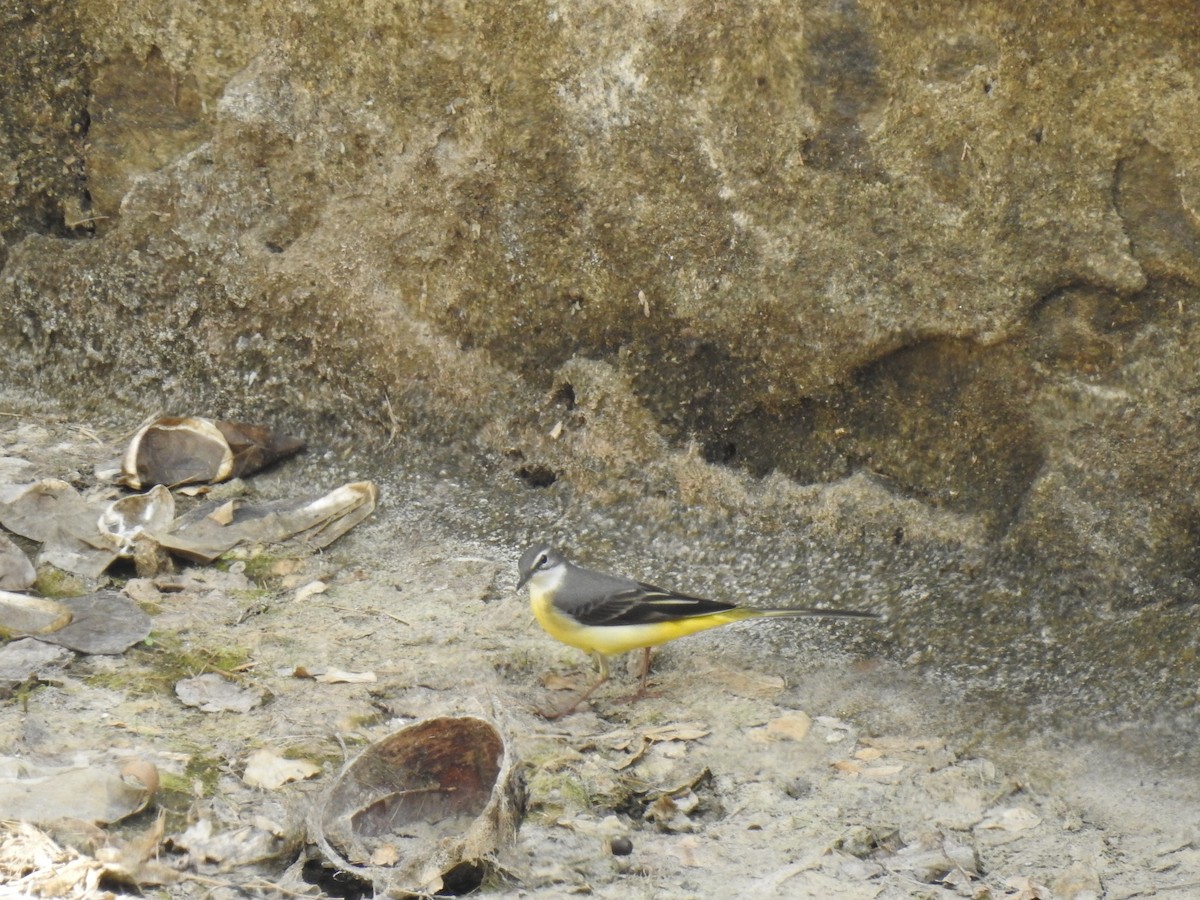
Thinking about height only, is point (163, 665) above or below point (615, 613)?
below

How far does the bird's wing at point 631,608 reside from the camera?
4.69 meters

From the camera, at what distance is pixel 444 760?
3.99 m

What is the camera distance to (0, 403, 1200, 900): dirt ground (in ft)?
12.5

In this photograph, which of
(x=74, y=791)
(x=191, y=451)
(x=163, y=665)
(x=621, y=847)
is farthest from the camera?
(x=191, y=451)

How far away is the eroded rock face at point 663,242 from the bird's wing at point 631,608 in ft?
2.37

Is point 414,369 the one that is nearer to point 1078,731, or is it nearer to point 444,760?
point 444,760

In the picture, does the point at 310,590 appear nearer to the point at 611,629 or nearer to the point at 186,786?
the point at 611,629

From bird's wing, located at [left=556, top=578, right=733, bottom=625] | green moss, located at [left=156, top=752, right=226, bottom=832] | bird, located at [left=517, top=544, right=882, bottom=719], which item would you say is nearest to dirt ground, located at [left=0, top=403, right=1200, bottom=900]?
green moss, located at [left=156, top=752, right=226, bottom=832]

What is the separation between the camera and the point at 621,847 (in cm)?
396

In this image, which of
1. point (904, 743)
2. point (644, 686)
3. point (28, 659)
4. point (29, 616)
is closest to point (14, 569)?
point (29, 616)

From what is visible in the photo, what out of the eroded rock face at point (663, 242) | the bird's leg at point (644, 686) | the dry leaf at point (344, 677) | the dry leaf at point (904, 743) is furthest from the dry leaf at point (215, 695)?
the dry leaf at point (904, 743)

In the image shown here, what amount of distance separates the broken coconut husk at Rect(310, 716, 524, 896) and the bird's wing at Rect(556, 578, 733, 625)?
0.79 m

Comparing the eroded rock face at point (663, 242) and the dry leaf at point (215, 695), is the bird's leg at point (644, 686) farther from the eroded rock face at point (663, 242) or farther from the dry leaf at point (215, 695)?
the dry leaf at point (215, 695)

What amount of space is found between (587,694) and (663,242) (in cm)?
158
